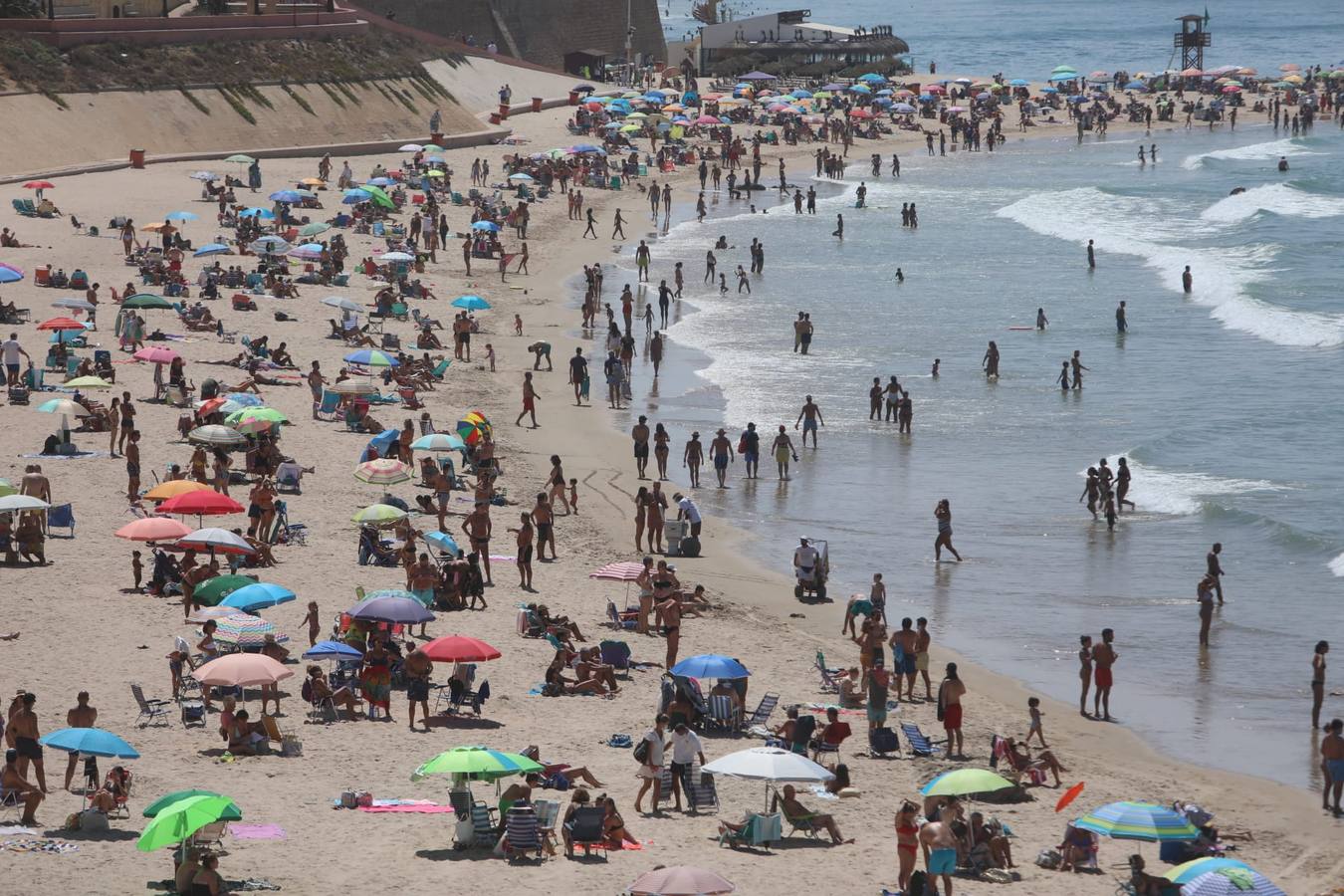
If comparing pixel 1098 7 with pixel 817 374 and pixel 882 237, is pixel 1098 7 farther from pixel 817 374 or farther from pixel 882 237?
pixel 817 374

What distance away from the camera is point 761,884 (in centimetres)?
1243

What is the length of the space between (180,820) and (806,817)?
4724 millimetres

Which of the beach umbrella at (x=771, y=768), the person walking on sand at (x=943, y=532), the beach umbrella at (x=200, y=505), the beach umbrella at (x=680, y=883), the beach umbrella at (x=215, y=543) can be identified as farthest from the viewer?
the person walking on sand at (x=943, y=532)

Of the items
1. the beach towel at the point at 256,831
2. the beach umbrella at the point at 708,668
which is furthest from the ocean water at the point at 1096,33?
the beach towel at the point at 256,831

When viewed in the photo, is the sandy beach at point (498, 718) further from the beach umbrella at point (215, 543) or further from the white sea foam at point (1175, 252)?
the white sea foam at point (1175, 252)

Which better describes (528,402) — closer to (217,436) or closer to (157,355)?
(157,355)

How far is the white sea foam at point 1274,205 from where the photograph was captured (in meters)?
54.8

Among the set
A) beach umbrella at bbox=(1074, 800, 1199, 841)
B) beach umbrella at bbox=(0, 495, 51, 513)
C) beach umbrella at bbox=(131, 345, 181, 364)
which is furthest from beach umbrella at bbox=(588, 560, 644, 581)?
beach umbrella at bbox=(131, 345, 181, 364)

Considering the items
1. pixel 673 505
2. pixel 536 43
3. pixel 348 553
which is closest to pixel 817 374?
pixel 673 505

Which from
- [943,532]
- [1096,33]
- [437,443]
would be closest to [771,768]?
[943,532]

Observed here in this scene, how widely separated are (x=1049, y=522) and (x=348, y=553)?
9014 millimetres

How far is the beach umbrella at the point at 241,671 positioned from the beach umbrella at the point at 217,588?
8.72 ft

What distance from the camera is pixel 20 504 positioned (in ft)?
61.2

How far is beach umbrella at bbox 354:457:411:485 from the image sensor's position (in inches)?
882
